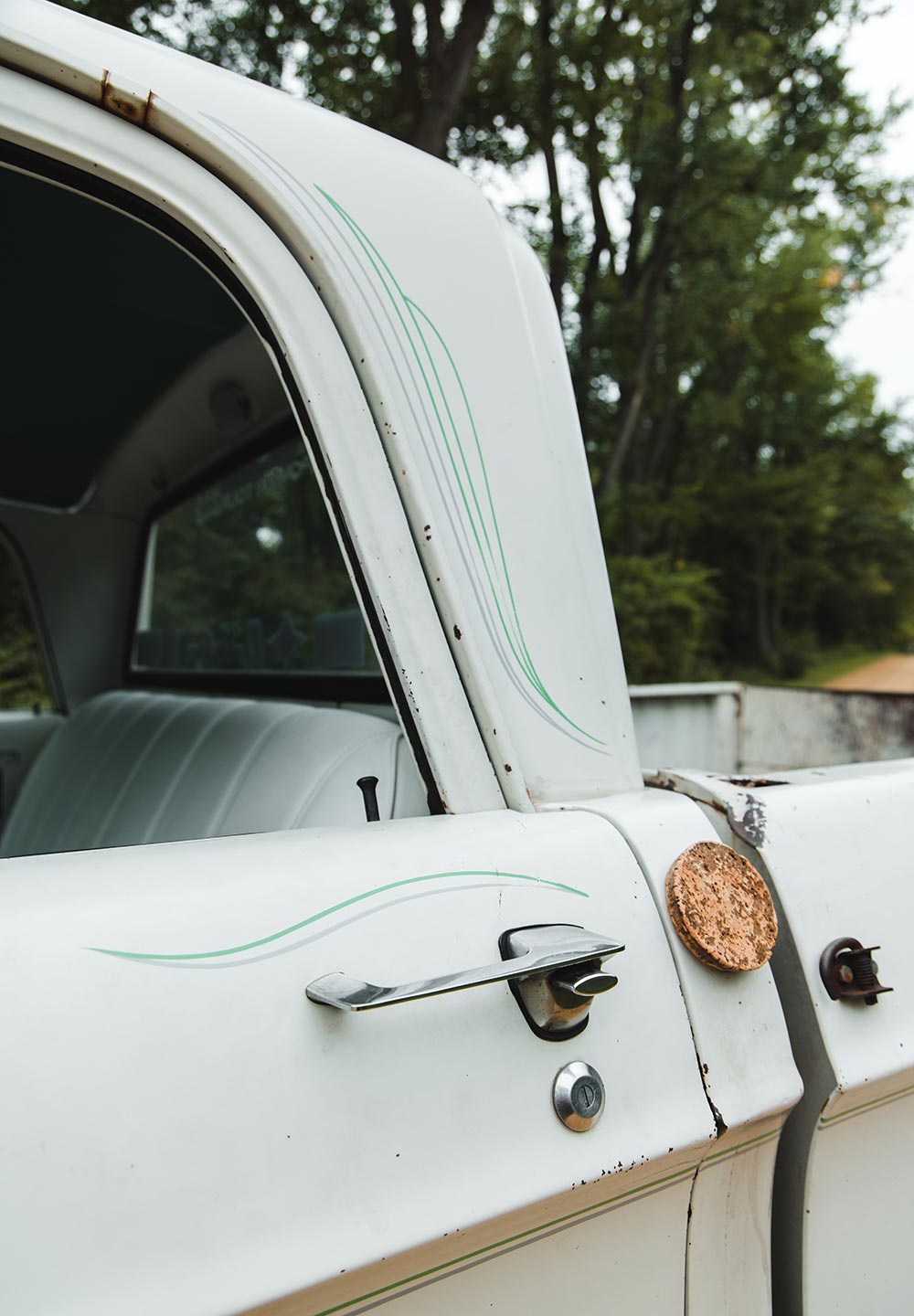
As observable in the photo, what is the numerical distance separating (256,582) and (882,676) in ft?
62.6

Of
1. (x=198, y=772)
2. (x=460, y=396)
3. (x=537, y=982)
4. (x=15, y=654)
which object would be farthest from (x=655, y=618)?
(x=537, y=982)

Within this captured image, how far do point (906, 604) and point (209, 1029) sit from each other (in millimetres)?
28983

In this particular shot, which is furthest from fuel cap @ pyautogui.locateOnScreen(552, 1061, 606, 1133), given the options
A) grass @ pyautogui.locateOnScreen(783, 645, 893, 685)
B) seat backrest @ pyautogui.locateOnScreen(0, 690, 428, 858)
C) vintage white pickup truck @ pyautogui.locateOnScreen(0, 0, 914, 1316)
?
grass @ pyautogui.locateOnScreen(783, 645, 893, 685)

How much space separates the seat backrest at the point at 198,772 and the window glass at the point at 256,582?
191 mm

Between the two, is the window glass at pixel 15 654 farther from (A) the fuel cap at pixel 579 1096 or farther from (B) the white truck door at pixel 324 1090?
(A) the fuel cap at pixel 579 1096

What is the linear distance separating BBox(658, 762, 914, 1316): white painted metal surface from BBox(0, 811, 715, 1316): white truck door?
0.19 metres

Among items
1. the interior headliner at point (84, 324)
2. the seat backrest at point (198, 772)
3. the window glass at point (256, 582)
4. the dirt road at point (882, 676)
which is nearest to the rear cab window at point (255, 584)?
the window glass at point (256, 582)

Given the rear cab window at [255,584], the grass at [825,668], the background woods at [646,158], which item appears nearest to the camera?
the rear cab window at [255,584]

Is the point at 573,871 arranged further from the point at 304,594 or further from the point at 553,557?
the point at 304,594

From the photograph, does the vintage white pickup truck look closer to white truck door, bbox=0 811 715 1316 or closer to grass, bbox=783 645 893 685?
white truck door, bbox=0 811 715 1316

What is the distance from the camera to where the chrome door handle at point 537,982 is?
79cm

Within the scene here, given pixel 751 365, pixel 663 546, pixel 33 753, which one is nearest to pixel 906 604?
pixel 751 365

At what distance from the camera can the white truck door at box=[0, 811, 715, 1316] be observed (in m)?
0.71

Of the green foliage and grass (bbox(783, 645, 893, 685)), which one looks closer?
the green foliage
